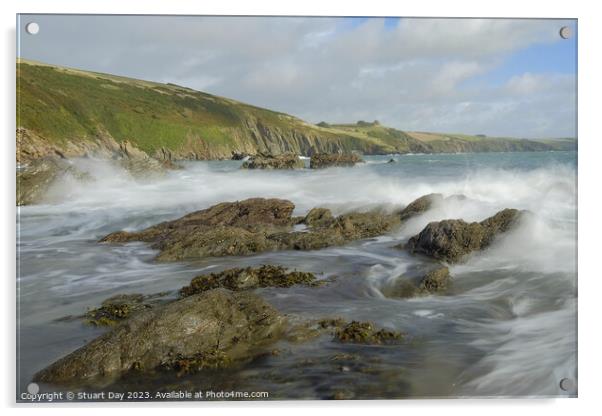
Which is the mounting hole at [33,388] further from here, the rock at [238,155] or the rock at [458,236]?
the rock at [458,236]

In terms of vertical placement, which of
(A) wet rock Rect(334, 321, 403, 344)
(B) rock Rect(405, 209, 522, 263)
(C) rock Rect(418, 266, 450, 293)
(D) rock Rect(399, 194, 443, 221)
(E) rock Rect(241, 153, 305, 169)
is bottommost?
(A) wet rock Rect(334, 321, 403, 344)

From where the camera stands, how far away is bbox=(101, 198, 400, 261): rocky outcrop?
19.1ft

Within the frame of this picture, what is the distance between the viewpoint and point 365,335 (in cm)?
426

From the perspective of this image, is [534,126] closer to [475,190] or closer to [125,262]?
[475,190]

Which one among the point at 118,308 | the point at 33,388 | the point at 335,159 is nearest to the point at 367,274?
the point at 335,159

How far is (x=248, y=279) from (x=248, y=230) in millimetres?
993

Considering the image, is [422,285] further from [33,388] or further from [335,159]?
[33,388]

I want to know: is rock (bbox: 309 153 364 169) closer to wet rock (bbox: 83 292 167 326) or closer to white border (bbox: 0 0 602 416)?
white border (bbox: 0 0 602 416)

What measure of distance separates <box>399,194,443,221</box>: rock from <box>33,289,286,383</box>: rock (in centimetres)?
250

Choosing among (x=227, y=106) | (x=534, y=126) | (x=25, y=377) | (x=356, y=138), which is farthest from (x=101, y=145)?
(x=534, y=126)

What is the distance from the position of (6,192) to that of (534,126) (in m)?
5.76

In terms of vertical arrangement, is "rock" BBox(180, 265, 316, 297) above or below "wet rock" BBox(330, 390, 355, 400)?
above

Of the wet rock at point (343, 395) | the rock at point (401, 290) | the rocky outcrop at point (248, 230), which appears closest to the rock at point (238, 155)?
the rocky outcrop at point (248, 230)

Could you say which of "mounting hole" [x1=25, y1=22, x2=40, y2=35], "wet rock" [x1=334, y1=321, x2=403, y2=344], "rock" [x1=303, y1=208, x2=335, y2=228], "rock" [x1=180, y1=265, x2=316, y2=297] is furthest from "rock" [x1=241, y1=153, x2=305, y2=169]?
"mounting hole" [x1=25, y1=22, x2=40, y2=35]
